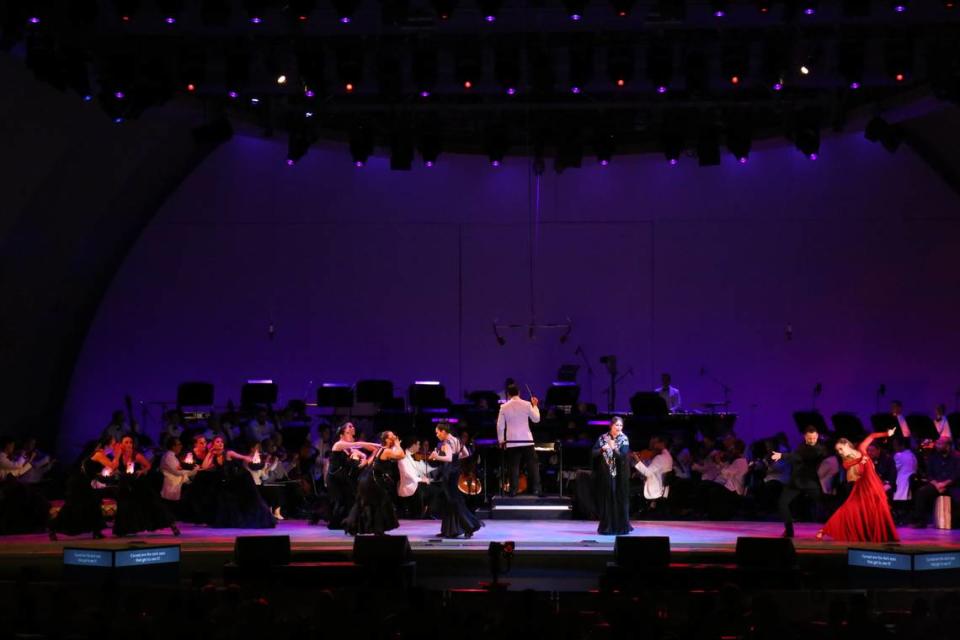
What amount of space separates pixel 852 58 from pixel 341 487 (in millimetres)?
8786

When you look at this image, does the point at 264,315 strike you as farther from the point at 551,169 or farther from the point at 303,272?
the point at 551,169

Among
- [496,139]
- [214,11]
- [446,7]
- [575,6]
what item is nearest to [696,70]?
[575,6]

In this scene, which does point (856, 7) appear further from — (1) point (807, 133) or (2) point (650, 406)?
(2) point (650, 406)

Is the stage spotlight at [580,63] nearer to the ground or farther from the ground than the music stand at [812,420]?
farther from the ground

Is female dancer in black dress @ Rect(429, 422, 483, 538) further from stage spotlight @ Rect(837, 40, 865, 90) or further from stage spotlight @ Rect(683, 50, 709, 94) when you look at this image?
stage spotlight @ Rect(837, 40, 865, 90)

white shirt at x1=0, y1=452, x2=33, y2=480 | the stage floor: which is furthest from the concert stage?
white shirt at x1=0, y1=452, x2=33, y2=480

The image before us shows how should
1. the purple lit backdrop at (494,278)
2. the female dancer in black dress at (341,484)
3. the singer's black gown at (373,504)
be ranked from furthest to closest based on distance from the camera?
the purple lit backdrop at (494,278)
the female dancer in black dress at (341,484)
the singer's black gown at (373,504)

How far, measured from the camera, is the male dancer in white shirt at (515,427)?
18.4 metres

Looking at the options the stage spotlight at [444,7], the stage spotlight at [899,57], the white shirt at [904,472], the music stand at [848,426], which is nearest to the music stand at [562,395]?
the music stand at [848,426]

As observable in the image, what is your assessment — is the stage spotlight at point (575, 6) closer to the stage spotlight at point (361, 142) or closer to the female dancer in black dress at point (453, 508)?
the female dancer in black dress at point (453, 508)

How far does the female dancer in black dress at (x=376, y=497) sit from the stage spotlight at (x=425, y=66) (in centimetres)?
478

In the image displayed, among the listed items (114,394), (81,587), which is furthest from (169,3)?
(114,394)

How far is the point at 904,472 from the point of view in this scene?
1816 cm

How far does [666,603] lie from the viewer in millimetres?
10945
